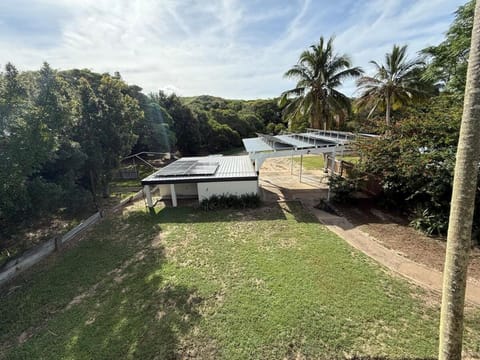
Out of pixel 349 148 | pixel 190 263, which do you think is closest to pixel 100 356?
pixel 190 263

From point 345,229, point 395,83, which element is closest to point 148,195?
point 345,229

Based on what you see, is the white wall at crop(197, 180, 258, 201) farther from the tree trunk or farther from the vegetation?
the tree trunk

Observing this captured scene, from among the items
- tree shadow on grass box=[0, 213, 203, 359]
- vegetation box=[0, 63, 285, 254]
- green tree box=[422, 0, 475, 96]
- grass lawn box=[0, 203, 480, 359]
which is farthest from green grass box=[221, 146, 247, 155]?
tree shadow on grass box=[0, 213, 203, 359]

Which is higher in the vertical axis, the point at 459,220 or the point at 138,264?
the point at 459,220

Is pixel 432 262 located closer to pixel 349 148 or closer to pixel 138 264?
pixel 349 148

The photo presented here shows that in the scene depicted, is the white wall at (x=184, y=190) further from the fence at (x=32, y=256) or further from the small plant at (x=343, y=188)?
the small plant at (x=343, y=188)

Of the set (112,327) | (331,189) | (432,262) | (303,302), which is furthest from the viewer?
(331,189)
